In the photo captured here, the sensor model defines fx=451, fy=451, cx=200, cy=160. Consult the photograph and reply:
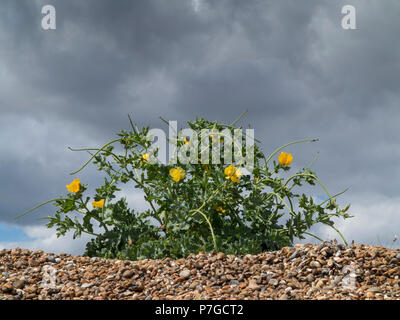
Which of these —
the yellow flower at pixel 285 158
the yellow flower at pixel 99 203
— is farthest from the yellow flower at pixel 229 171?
the yellow flower at pixel 99 203

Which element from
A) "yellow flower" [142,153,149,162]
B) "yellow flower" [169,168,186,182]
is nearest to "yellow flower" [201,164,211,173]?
"yellow flower" [169,168,186,182]

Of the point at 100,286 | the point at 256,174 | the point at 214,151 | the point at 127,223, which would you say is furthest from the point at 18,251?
the point at 256,174

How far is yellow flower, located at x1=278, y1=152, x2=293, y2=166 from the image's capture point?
16.9 ft

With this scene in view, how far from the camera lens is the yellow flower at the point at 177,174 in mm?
4980

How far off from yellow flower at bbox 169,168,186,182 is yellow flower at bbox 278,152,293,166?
3.69 ft

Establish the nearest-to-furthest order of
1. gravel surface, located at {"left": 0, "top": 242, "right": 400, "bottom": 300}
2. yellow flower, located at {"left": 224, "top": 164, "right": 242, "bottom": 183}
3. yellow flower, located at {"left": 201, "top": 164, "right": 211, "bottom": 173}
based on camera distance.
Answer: gravel surface, located at {"left": 0, "top": 242, "right": 400, "bottom": 300} < yellow flower, located at {"left": 224, "top": 164, "right": 242, "bottom": 183} < yellow flower, located at {"left": 201, "top": 164, "right": 211, "bottom": 173}

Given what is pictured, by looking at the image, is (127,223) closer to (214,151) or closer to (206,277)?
(214,151)

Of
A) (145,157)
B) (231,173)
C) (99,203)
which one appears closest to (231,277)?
(231,173)

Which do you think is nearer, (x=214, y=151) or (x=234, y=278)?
(x=234, y=278)

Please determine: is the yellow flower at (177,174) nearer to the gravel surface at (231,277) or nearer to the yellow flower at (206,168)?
the yellow flower at (206,168)

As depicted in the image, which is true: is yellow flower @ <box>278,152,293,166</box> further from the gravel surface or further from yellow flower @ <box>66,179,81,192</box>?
yellow flower @ <box>66,179,81,192</box>

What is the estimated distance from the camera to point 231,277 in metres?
3.88
